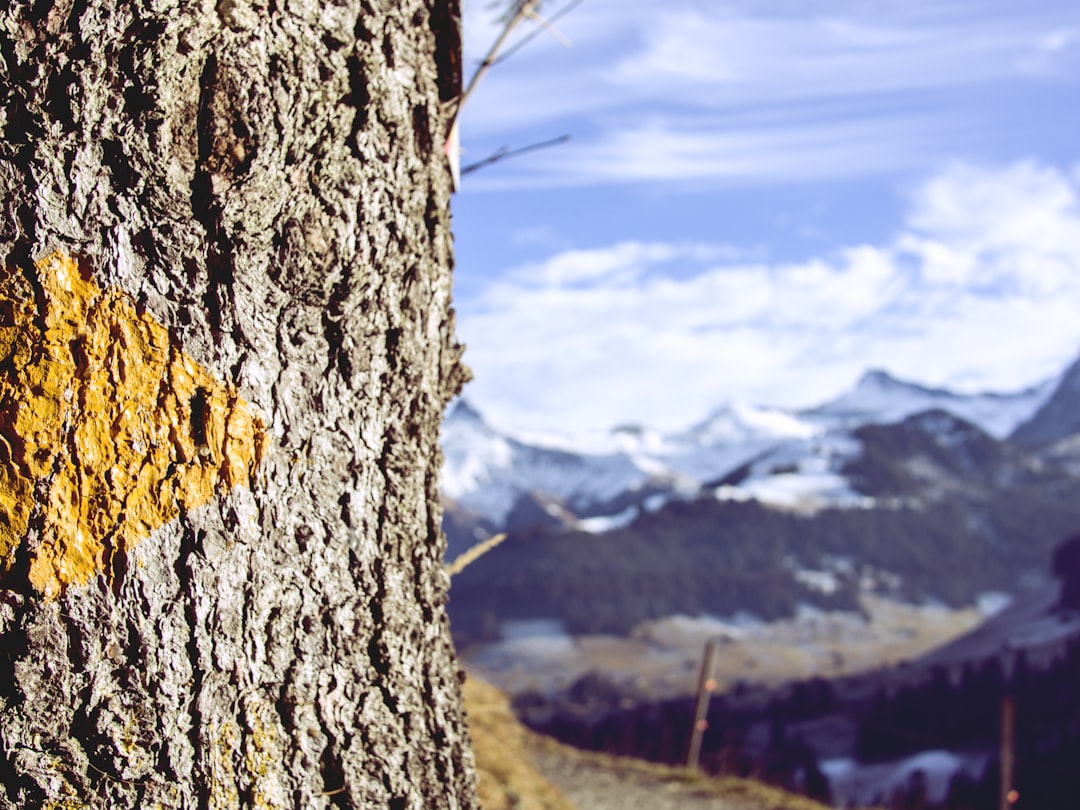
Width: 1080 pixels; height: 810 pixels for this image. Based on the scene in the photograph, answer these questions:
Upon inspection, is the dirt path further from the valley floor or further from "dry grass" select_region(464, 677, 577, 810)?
the valley floor

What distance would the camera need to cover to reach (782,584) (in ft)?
320

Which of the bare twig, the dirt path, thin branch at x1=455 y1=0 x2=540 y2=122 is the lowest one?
the dirt path

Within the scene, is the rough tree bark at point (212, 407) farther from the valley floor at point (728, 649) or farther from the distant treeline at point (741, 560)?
the distant treeline at point (741, 560)

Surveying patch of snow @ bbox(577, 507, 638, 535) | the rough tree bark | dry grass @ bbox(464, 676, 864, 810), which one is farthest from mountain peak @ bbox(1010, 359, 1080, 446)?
the rough tree bark

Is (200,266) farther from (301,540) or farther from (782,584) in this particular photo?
(782,584)

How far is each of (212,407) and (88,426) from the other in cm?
18

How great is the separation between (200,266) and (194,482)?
338 millimetres

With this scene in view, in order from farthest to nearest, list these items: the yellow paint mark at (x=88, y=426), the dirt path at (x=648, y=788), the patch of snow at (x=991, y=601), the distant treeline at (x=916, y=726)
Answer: the patch of snow at (x=991, y=601), the distant treeline at (x=916, y=726), the dirt path at (x=648, y=788), the yellow paint mark at (x=88, y=426)

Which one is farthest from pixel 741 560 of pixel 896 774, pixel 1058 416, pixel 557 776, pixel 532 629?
pixel 1058 416

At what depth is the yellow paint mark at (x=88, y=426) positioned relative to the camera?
1.37 metres

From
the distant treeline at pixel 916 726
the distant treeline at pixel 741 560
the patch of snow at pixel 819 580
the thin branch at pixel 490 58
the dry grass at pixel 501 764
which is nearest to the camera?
the thin branch at pixel 490 58

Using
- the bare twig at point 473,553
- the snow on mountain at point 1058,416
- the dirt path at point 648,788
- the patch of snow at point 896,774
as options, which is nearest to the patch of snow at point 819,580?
the patch of snow at point 896,774

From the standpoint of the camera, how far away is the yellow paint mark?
4.50 feet

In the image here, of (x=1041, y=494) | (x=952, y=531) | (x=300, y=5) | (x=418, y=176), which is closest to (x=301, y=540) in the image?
(x=418, y=176)
